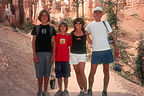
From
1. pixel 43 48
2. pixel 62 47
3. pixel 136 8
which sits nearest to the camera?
pixel 43 48

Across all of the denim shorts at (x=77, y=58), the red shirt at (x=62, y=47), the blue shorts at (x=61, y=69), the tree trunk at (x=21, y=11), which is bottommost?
the blue shorts at (x=61, y=69)

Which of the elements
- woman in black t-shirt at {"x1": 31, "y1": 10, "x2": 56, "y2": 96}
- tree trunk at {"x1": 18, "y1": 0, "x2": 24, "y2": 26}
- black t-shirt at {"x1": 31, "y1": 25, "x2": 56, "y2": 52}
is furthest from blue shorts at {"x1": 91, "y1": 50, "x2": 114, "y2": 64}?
tree trunk at {"x1": 18, "y1": 0, "x2": 24, "y2": 26}

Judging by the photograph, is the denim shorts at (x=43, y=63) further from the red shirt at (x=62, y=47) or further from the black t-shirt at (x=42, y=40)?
the red shirt at (x=62, y=47)

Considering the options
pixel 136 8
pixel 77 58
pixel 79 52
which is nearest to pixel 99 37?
pixel 79 52

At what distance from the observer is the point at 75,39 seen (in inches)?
168

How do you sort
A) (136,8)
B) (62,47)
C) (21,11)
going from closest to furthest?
(62,47) → (136,8) → (21,11)

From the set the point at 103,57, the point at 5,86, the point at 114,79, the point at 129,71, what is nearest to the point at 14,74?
the point at 5,86

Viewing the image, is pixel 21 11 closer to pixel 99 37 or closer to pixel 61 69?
pixel 61 69

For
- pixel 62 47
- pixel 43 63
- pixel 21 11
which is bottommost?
pixel 43 63

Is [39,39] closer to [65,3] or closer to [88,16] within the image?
[88,16]

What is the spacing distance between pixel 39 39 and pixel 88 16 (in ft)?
108

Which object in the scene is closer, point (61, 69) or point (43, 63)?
point (43, 63)

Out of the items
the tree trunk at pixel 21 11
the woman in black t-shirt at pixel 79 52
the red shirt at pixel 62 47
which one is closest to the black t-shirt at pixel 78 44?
the woman in black t-shirt at pixel 79 52

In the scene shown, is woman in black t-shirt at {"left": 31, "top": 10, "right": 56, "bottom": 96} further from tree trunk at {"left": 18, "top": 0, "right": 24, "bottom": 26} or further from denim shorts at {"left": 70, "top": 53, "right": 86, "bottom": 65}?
tree trunk at {"left": 18, "top": 0, "right": 24, "bottom": 26}
